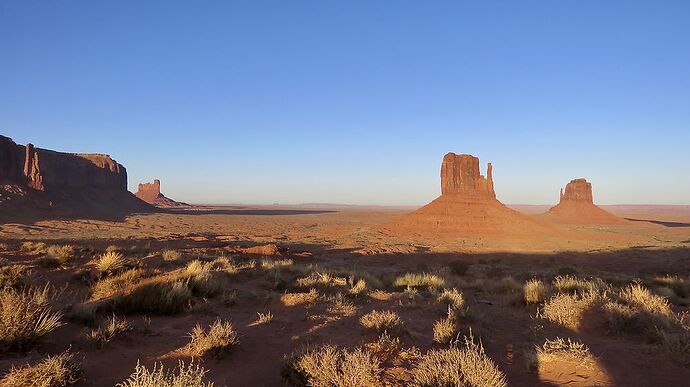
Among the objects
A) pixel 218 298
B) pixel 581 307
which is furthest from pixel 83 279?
pixel 581 307

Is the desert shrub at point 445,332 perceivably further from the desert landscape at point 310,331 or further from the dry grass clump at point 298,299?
the dry grass clump at point 298,299

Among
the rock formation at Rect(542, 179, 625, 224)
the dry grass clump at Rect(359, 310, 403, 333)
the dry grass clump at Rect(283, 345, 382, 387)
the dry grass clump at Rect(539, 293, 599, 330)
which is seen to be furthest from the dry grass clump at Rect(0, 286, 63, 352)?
the rock formation at Rect(542, 179, 625, 224)

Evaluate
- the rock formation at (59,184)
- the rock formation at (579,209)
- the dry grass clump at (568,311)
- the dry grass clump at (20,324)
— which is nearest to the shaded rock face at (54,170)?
the rock formation at (59,184)

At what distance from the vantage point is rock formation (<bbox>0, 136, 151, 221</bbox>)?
216 ft

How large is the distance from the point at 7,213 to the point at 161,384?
66484 millimetres

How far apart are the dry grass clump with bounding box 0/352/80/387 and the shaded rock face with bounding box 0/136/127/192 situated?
85981 millimetres

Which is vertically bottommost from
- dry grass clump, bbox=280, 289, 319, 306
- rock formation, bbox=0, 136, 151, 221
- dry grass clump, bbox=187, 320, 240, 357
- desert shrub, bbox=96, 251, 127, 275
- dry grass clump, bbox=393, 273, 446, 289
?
dry grass clump, bbox=393, 273, 446, 289

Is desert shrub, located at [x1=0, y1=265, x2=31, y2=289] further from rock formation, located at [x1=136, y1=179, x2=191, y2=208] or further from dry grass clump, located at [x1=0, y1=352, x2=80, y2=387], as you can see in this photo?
rock formation, located at [x1=136, y1=179, x2=191, y2=208]

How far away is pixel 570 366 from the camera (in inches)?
218

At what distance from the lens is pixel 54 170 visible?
8881 centimetres

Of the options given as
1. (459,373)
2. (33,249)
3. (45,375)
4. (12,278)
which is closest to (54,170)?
(33,249)

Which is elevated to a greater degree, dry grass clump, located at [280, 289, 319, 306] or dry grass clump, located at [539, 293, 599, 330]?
dry grass clump, located at [539, 293, 599, 330]

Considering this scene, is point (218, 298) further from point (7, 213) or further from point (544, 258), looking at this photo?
point (7, 213)

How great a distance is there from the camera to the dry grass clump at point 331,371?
4434mm
